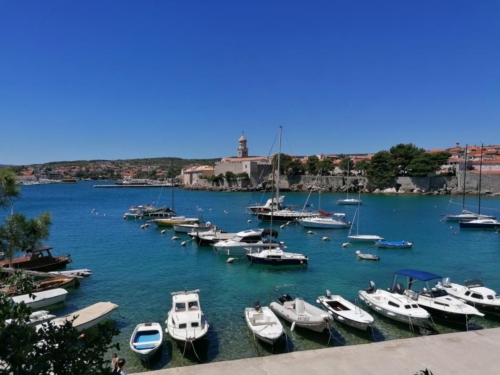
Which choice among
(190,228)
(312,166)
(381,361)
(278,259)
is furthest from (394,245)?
(312,166)

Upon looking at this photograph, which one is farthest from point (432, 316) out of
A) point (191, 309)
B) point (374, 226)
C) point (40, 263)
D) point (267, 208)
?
point (267, 208)

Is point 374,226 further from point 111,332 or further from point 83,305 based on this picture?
point 111,332

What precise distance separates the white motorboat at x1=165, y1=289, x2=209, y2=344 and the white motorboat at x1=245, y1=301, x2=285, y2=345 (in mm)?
1703

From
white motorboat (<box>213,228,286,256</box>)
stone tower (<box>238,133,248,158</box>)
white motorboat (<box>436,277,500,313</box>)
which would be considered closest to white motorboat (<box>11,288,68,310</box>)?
white motorboat (<box>213,228,286,256</box>)

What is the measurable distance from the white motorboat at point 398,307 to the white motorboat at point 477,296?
286 centimetres

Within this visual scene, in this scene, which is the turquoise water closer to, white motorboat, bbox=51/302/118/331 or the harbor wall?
white motorboat, bbox=51/302/118/331

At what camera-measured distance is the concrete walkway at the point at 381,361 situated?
368 inches

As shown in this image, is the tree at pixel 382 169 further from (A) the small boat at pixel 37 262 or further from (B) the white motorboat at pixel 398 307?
(A) the small boat at pixel 37 262

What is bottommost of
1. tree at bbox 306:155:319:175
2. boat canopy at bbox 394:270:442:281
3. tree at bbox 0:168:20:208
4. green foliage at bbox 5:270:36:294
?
boat canopy at bbox 394:270:442:281

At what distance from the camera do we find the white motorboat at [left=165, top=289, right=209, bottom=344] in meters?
11.5

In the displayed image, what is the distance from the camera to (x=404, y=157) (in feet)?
310

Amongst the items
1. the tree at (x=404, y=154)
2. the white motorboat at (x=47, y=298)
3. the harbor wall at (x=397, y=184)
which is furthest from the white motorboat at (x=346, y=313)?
the tree at (x=404, y=154)

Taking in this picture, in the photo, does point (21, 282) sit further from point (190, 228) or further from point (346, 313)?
point (190, 228)

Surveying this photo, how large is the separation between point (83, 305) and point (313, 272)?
1307cm
